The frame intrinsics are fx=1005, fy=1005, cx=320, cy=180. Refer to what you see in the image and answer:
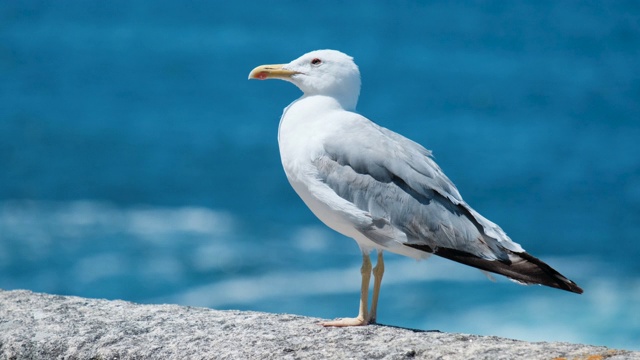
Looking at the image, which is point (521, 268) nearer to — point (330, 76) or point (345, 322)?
point (345, 322)

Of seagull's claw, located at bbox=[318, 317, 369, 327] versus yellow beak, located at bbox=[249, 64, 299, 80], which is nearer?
seagull's claw, located at bbox=[318, 317, 369, 327]

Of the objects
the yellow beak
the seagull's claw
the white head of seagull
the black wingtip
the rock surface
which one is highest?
the yellow beak

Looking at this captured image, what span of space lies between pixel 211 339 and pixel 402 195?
91 cm

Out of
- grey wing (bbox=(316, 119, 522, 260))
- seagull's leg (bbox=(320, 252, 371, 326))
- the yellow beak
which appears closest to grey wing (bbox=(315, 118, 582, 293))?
grey wing (bbox=(316, 119, 522, 260))

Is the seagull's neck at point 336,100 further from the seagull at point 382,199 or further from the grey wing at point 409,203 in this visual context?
the grey wing at point 409,203

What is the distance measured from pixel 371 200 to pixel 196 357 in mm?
892

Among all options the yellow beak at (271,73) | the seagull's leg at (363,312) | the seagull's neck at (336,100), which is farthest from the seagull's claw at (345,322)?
the yellow beak at (271,73)

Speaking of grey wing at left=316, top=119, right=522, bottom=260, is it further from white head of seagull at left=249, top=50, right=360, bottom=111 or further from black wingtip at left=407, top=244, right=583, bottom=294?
white head of seagull at left=249, top=50, right=360, bottom=111

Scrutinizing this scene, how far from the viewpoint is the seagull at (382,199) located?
3.73m

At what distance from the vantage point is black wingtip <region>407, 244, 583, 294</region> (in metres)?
3.53

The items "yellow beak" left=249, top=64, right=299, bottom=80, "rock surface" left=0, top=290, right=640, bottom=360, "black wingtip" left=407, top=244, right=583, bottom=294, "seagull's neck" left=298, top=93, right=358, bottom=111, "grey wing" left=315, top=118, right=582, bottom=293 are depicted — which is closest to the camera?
"rock surface" left=0, top=290, right=640, bottom=360

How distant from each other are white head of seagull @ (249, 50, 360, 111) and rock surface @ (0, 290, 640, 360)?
962 mm

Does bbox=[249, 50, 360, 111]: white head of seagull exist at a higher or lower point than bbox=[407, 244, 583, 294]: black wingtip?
higher

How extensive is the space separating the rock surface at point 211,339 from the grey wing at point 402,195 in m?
0.36
